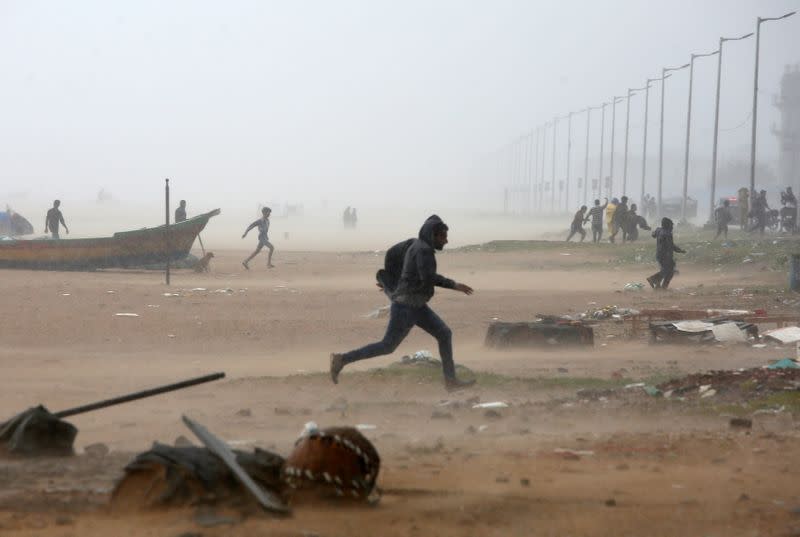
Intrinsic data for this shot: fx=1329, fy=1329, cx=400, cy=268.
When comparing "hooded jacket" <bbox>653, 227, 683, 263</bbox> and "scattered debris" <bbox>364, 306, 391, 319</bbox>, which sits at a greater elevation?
"hooded jacket" <bbox>653, 227, 683, 263</bbox>

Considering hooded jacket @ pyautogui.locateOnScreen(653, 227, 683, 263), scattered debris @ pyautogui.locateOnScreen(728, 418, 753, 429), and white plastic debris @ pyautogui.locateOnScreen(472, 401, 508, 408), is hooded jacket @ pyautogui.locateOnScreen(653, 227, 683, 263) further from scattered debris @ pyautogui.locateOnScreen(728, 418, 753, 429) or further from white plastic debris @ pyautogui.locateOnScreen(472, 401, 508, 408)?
scattered debris @ pyautogui.locateOnScreen(728, 418, 753, 429)

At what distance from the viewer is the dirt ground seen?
6.54m

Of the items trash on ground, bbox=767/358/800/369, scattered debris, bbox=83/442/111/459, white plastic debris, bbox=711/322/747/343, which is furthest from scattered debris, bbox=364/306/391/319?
scattered debris, bbox=83/442/111/459

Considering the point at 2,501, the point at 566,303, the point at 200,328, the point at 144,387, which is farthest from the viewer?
the point at 566,303

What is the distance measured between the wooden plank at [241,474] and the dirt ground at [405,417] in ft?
0.24

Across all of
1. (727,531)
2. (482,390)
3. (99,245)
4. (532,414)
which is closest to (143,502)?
(727,531)

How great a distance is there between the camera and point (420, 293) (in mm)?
11336

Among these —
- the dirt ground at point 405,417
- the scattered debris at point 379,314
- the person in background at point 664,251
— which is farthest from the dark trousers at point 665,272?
the scattered debris at point 379,314

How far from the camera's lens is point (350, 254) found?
41.3 m

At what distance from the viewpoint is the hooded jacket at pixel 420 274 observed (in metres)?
11.2

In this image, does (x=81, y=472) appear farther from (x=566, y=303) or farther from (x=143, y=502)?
(x=566, y=303)

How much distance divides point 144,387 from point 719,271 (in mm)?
21018

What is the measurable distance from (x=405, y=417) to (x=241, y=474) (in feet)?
13.9

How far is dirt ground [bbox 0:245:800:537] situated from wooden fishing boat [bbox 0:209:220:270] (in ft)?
19.3
